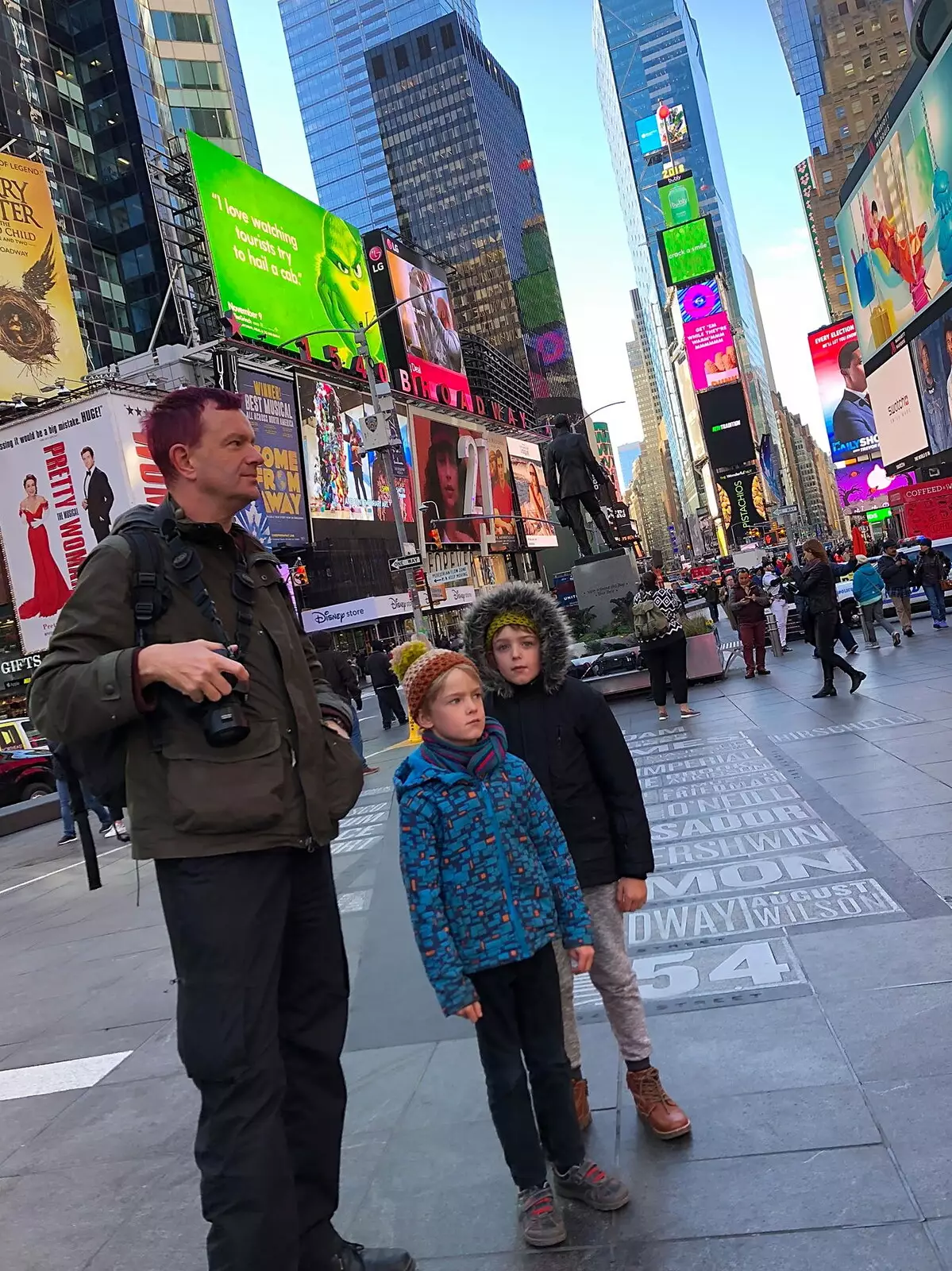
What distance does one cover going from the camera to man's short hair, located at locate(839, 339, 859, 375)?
73625 mm

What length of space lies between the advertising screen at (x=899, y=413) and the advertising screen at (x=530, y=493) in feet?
93.4

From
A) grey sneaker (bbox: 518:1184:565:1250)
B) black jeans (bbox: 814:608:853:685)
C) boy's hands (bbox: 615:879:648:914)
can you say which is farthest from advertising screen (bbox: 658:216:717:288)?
grey sneaker (bbox: 518:1184:565:1250)

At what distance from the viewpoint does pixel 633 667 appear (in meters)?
16.3

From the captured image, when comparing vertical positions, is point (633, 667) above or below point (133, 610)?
below

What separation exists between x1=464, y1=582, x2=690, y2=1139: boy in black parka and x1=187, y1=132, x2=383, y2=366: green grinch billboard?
95.8ft

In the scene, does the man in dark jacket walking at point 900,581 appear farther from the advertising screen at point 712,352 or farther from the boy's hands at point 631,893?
the advertising screen at point 712,352

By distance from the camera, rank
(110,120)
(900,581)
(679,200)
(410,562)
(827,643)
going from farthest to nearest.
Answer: (679,200) → (110,120) → (410,562) → (900,581) → (827,643)

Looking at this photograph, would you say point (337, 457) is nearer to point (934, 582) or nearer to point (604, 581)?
point (604, 581)

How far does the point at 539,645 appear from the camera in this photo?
3309 mm

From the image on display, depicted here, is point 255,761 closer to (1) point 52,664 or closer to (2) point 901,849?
(1) point 52,664

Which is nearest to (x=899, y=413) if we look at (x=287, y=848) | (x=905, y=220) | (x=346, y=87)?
(x=905, y=220)

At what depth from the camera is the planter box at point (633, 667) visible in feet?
52.0

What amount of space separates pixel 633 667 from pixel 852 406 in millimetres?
65966

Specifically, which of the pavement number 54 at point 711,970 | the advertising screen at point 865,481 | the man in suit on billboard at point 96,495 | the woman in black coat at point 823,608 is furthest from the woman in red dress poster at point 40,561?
the advertising screen at point 865,481
